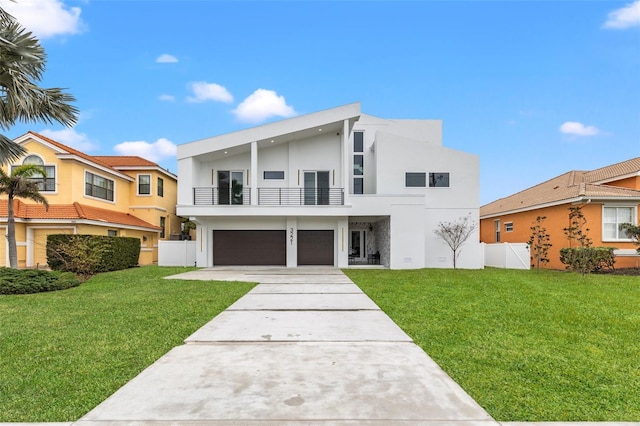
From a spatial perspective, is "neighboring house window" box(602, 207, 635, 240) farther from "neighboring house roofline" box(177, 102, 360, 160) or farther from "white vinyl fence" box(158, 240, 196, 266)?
"white vinyl fence" box(158, 240, 196, 266)

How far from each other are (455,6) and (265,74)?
10.8 metres

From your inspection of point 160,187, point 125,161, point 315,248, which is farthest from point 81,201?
point 315,248

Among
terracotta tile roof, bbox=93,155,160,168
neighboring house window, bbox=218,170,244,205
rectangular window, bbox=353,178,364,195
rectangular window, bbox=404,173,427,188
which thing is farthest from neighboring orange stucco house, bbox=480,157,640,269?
terracotta tile roof, bbox=93,155,160,168

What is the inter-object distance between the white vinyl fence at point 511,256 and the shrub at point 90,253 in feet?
65.5

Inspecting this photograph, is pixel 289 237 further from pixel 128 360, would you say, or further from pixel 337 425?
pixel 337 425

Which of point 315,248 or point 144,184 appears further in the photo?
point 144,184

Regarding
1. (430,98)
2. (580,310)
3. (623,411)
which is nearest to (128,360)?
(623,411)

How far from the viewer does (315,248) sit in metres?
20.7

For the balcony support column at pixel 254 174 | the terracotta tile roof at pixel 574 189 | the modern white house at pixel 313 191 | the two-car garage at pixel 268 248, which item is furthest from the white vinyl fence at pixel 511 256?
the balcony support column at pixel 254 174

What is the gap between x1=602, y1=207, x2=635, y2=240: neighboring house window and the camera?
18.7m

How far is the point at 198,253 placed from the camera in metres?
20.3

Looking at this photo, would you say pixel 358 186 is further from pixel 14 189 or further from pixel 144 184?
pixel 14 189

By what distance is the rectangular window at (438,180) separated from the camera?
67.5ft

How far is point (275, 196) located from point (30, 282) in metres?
11.7
